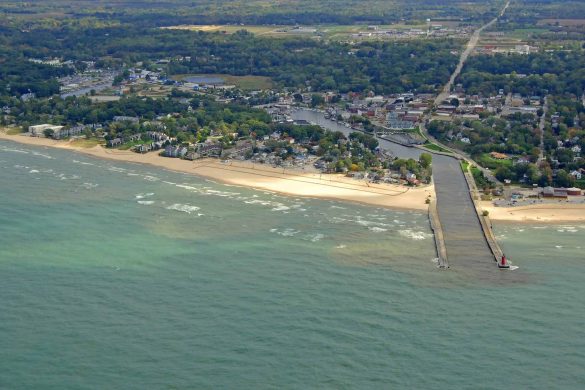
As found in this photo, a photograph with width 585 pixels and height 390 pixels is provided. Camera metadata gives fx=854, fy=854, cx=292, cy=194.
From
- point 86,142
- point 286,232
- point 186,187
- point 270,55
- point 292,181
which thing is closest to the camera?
Answer: point 286,232

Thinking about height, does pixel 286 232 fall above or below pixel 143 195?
above

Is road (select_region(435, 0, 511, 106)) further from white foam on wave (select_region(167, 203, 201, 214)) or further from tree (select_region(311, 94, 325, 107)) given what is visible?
white foam on wave (select_region(167, 203, 201, 214))

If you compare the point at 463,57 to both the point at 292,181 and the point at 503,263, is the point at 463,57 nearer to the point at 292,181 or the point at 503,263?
the point at 292,181

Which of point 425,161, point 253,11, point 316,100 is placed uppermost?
point 253,11

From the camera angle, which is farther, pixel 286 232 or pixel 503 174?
pixel 503 174

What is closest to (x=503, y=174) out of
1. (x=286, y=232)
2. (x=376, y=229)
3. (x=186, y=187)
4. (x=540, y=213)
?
(x=540, y=213)

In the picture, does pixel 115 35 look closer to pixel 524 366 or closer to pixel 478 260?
pixel 478 260

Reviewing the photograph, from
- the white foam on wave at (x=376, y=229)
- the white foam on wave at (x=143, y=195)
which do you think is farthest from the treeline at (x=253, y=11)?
the white foam on wave at (x=376, y=229)
